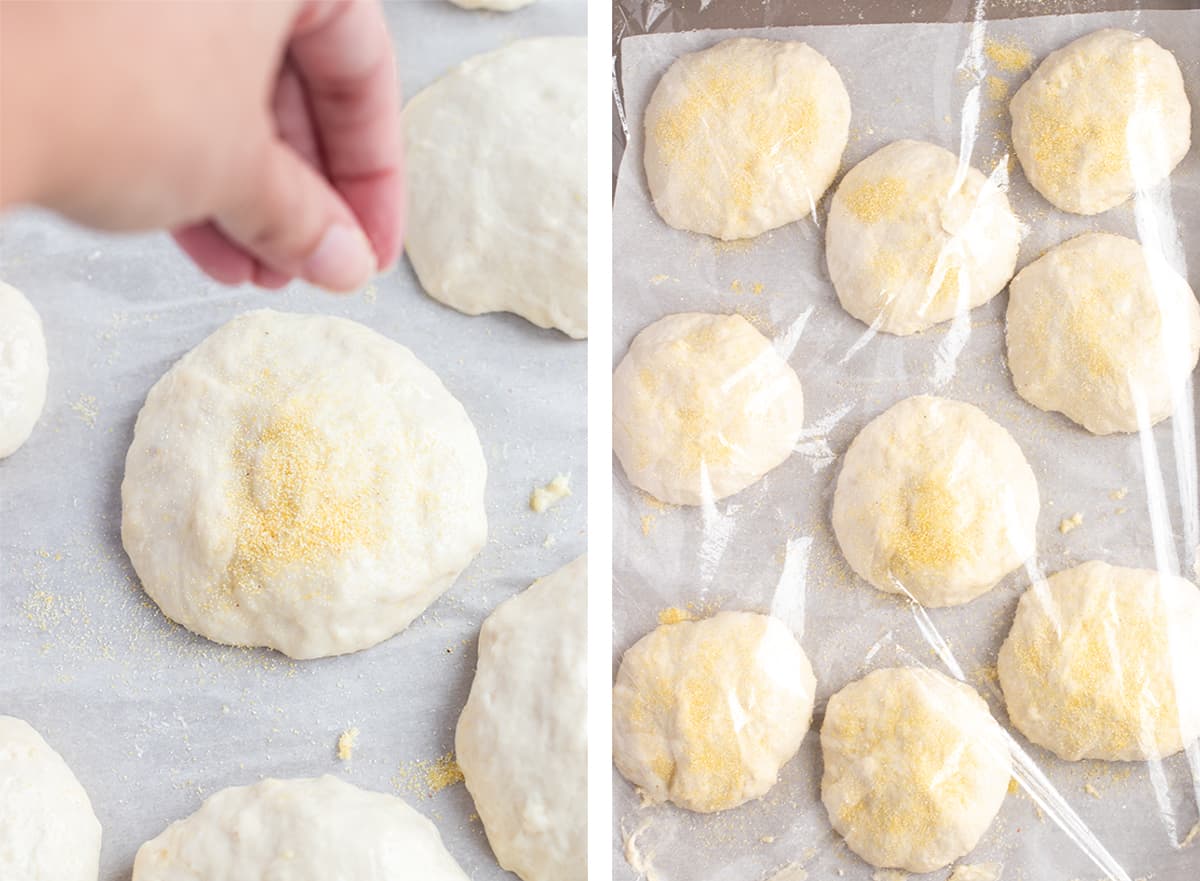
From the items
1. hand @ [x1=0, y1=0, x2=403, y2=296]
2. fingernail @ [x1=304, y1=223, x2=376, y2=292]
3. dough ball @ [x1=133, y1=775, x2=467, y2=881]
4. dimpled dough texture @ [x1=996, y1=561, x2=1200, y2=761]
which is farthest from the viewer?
dough ball @ [x1=133, y1=775, x2=467, y2=881]

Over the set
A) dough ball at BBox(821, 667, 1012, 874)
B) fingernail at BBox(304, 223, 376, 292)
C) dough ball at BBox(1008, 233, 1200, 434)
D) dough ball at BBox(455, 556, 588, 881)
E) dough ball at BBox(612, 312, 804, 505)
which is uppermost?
fingernail at BBox(304, 223, 376, 292)

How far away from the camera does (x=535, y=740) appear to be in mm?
779

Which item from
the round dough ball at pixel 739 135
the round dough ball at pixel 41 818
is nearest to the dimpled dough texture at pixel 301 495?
the round dough ball at pixel 41 818

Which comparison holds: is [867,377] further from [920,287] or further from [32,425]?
[32,425]

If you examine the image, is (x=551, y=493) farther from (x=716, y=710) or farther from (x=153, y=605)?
(x=153, y=605)

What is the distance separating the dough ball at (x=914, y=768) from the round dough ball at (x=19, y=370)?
0.72 m

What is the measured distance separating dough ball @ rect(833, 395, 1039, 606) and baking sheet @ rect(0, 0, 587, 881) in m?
0.26

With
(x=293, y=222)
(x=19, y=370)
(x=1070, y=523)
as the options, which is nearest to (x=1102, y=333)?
(x=1070, y=523)

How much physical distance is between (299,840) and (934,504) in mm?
548

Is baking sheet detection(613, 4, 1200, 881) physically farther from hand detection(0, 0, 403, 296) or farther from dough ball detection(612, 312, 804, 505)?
hand detection(0, 0, 403, 296)

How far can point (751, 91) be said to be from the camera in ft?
2.38

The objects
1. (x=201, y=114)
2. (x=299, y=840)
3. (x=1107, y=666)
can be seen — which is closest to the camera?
(x=201, y=114)

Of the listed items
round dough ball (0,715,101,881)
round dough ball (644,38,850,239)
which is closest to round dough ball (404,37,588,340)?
round dough ball (644,38,850,239)

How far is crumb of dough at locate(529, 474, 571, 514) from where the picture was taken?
85 cm
